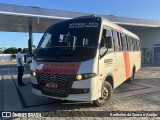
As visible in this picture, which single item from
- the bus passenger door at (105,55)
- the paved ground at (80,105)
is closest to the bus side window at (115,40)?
the bus passenger door at (105,55)

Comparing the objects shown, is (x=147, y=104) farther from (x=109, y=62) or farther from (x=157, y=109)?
Answer: (x=109, y=62)

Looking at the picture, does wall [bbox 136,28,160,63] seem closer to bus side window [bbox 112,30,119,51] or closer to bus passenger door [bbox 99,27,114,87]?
bus side window [bbox 112,30,119,51]

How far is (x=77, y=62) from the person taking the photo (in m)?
5.68

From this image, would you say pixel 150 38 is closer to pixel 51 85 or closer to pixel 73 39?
pixel 73 39

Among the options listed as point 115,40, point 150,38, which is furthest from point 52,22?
point 115,40

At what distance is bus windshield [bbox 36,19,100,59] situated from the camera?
6016 mm

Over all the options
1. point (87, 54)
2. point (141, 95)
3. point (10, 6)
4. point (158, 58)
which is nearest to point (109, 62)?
point (87, 54)

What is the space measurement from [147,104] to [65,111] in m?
2.77

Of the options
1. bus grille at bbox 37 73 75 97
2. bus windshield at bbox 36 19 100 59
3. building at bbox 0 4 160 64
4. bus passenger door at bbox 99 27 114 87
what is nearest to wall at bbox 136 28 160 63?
building at bbox 0 4 160 64

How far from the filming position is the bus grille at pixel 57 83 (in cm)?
568

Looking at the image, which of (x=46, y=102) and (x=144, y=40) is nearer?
(x=46, y=102)

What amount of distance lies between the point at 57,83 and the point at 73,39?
1.47 metres

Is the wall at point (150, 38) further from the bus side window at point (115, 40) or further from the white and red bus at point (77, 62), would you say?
the white and red bus at point (77, 62)

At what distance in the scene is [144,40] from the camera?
96.8ft
